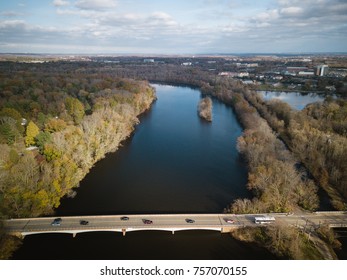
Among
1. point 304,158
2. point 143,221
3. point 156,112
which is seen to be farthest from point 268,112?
point 143,221

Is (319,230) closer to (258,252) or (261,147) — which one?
(258,252)

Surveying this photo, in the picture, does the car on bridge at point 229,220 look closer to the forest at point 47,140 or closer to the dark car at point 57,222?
the dark car at point 57,222

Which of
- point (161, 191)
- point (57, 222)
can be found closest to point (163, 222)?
point (161, 191)

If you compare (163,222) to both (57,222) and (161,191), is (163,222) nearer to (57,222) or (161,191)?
(161,191)

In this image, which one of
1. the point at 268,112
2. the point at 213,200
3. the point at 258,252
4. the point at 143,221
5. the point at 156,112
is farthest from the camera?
the point at 156,112

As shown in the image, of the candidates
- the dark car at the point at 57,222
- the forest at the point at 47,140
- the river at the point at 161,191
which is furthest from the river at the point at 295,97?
the dark car at the point at 57,222

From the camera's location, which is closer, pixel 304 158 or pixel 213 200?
pixel 213 200

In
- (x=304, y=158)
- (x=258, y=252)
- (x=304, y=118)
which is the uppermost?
(x=304, y=118)

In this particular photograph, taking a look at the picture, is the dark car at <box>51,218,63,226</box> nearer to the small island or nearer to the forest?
the forest
